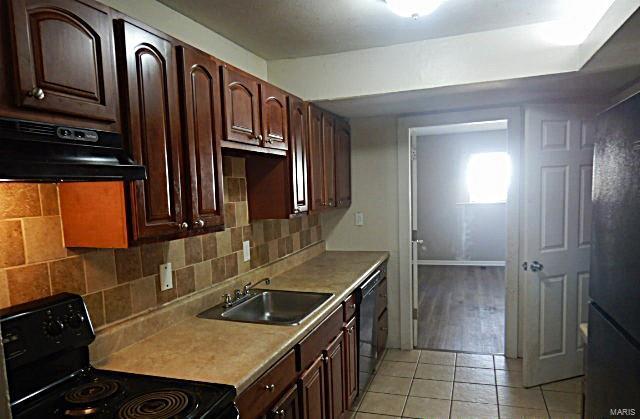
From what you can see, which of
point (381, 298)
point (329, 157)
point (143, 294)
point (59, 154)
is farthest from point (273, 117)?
point (381, 298)

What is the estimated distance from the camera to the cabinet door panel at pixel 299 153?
245cm

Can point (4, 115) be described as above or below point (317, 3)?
below

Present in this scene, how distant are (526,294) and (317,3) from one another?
2.40 m

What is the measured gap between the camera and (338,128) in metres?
3.30

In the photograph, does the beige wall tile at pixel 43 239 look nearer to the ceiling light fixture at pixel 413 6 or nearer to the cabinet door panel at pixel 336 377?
the cabinet door panel at pixel 336 377

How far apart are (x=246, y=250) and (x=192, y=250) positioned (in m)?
0.51

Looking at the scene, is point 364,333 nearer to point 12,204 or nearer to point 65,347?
point 65,347

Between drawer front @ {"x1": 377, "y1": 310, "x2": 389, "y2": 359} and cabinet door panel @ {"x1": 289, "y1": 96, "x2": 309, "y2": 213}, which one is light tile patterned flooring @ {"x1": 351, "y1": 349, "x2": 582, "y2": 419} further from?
cabinet door panel @ {"x1": 289, "y1": 96, "x2": 309, "y2": 213}

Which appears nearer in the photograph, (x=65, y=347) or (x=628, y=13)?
(x=65, y=347)

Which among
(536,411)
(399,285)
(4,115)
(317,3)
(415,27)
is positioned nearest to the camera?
(4,115)

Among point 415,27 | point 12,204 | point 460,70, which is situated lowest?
point 12,204

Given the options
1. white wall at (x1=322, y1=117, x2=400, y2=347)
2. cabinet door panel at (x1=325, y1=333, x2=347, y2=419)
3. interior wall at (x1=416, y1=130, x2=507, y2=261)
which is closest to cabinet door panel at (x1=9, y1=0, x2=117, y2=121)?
cabinet door panel at (x1=325, y1=333, x2=347, y2=419)

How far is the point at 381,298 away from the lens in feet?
11.0

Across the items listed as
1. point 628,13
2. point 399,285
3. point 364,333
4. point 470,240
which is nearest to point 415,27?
point 628,13
